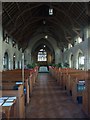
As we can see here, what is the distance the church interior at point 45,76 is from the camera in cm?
483

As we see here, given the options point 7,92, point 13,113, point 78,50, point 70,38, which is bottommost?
point 13,113

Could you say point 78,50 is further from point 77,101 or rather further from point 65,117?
point 65,117

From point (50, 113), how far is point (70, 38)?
740 inches

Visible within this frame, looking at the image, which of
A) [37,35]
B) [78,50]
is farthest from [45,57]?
[78,50]

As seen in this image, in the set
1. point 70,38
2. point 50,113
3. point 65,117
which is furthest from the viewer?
point 70,38

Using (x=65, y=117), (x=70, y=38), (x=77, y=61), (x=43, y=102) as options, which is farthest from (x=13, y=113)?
(x=70, y=38)

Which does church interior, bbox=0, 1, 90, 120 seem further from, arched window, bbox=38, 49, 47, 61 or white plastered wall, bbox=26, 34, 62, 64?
arched window, bbox=38, 49, 47, 61

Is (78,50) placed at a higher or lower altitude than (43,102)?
higher

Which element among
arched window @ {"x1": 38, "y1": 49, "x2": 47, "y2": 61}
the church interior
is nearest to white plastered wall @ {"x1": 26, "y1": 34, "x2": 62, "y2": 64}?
the church interior

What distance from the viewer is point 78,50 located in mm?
20047

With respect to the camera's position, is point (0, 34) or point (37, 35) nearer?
point (0, 34)

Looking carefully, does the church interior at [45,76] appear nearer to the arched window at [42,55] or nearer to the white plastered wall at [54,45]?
the white plastered wall at [54,45]

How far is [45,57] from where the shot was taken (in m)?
45.5

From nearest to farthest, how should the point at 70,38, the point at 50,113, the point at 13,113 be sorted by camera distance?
the point at 13,113 < the point at 50,113 < the point at 70,38
